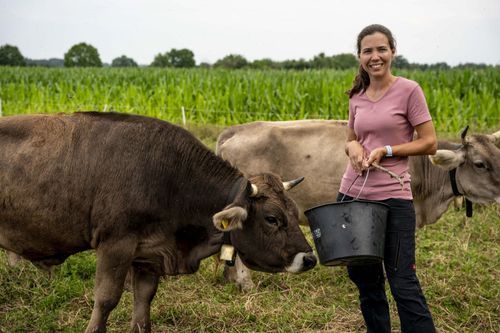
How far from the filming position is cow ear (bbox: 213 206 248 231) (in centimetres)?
431

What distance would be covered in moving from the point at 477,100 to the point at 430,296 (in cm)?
1056

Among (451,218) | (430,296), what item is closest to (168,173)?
(430,296)

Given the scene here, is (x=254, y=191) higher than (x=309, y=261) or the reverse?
higher

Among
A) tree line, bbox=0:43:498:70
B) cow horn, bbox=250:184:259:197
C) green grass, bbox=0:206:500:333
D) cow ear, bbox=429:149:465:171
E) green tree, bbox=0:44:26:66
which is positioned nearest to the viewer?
cow horn, bbox=250:184:259:197

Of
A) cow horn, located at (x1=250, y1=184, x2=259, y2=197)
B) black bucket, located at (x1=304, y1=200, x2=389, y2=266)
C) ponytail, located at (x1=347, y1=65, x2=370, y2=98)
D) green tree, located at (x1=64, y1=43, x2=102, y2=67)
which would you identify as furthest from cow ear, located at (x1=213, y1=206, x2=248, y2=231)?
green tree, located at (x1=64, y1=43, x2=102, y2=67)

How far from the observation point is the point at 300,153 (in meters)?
6.74

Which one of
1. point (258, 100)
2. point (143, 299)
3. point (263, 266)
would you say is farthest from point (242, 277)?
point (258, 100)

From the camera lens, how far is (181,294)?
6.01 m

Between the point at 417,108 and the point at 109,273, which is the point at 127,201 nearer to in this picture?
the point at 109,273

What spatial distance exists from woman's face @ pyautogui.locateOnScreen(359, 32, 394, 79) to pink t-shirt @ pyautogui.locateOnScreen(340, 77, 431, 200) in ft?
0.41

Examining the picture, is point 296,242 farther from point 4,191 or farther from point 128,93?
point 128,93

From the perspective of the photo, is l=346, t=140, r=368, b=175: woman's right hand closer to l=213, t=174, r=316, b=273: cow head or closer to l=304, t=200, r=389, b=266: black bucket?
l=304, t=200, r=389, b=266: black bucket

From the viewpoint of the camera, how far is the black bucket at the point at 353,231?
12.9 ft

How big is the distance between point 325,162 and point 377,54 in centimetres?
272
